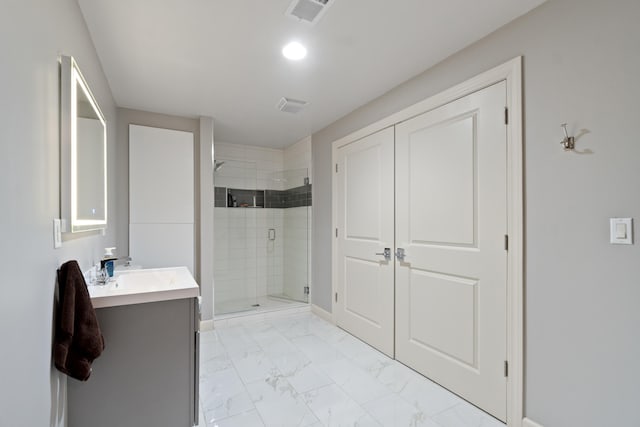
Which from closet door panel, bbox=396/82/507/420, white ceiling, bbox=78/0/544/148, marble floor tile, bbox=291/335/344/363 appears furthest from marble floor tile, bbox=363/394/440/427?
white ceiling, bbox=78/0/544/148

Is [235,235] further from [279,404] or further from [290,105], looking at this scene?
[279,404]

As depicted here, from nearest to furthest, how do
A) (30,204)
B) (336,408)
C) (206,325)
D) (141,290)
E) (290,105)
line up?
(30,204), (141,290), (336,408), (290,105), (206,325)

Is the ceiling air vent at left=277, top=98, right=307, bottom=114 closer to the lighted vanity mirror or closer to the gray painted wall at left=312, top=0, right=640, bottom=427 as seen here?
the lighted vanity mirror

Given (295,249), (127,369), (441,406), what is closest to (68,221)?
(127,369)

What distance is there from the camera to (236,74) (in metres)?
2.42

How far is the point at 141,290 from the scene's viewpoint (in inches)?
63.6

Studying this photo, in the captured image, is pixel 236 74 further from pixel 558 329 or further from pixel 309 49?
pixel 558 329

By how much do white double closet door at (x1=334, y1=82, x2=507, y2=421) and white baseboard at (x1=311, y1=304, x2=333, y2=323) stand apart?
50 cm

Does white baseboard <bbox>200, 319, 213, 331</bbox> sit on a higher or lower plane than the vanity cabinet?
lower

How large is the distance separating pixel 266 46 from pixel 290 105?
989 mm

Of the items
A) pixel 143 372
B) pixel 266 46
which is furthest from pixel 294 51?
pixel 143 372

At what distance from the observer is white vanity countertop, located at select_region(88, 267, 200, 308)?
59.2 inches

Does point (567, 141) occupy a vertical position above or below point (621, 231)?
above

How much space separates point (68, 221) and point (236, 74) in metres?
1.61
